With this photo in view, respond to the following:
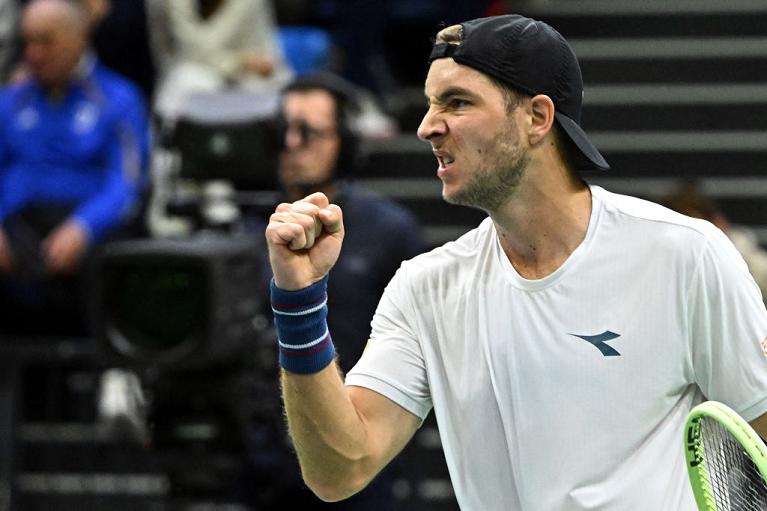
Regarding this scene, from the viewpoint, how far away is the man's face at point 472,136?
10.3 feet

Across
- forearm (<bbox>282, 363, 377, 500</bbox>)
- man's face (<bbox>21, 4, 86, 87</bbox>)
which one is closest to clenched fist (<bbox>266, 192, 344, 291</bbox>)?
forearm (<bbox>282, 363, 377, 500</bbox>)

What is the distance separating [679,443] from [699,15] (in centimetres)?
621

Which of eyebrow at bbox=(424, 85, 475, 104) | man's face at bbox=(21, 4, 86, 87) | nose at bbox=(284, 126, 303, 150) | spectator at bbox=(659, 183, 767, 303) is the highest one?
eyebrow at bbox=(424, 85, 475, 104)

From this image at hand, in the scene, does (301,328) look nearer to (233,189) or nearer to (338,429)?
(338,429)

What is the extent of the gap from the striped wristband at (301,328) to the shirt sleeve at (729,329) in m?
0.69

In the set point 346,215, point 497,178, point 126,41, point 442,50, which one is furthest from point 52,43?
point 497,178

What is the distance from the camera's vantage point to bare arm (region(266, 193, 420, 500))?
9.66ft

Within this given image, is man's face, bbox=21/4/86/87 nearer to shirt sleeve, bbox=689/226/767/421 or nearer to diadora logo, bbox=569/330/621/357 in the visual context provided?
diadora logo, bbox=569/330/621/357

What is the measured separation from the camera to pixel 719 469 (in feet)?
9.57

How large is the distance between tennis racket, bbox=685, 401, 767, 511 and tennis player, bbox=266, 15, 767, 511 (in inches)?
5.7

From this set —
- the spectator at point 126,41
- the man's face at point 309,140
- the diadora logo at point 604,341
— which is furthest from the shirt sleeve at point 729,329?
the spectator at point 126,41

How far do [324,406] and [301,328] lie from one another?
5.9 inches

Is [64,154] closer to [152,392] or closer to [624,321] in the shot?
[152,392]

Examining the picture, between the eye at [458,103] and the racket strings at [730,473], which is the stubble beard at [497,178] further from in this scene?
the racket strings at [730,473]
